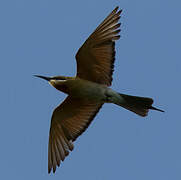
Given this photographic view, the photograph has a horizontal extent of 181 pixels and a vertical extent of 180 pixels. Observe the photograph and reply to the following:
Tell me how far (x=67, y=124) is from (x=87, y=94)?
0.70 m

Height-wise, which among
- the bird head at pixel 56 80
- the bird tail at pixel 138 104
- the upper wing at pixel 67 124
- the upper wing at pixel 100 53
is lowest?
the upper wing at pixel 67 124

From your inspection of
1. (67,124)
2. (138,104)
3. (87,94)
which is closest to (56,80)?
(87,94)

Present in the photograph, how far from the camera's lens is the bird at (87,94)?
7.32 m

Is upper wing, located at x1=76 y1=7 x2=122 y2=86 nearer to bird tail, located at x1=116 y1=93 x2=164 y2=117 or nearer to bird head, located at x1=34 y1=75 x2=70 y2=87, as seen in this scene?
bird head, located at x1=34 y1=75 x2=70 y2=87

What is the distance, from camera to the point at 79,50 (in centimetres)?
728

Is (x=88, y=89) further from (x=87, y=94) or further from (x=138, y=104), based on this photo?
(x=138, y=104)

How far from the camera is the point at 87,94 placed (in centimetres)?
747

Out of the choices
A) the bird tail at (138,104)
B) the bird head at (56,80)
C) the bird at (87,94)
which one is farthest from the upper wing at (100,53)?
the bird tail at (138,104)

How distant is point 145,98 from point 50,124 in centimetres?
153

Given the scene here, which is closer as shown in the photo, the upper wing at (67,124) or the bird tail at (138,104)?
the bird tail at (138,104)

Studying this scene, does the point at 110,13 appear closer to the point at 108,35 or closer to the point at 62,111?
the point at 108,35

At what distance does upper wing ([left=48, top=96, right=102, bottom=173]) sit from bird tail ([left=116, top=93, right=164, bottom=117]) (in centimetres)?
49

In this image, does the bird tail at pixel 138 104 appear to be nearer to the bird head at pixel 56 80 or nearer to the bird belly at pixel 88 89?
the bird belly at pixel 88 89

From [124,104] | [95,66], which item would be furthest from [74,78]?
[124,104]
